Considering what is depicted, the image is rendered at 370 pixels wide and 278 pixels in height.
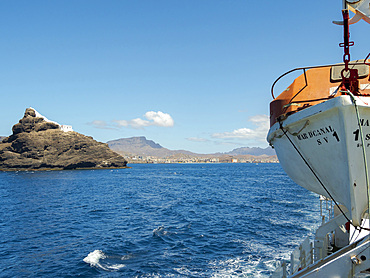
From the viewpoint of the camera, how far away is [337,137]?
681cm

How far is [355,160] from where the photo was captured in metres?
6.76

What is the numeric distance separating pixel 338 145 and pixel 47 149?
16979 cm

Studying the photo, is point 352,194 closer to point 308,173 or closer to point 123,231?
point 308,173

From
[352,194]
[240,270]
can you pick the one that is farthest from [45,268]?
[352,194]

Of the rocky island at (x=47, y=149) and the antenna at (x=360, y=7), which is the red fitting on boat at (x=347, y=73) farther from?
the rocky island at (x=47, y=149)

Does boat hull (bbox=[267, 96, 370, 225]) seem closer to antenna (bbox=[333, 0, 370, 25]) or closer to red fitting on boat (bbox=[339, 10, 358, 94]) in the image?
red fitting on boat (bbox=[339, 10, 358, 94])

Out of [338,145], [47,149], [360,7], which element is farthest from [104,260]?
[47,149]

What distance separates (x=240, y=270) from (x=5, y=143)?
180868 millimetres

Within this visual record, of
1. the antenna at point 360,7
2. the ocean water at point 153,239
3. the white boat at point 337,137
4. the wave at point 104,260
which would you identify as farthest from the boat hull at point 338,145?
the wave at point 104,260

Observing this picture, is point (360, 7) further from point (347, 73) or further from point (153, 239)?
Answer: point (153, 239)

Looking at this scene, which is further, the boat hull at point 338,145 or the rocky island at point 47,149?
the rocky island at point 47,149

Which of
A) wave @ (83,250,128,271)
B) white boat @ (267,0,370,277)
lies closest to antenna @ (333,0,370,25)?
white boat @ (267,0,370,277)

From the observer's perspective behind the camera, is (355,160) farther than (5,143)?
No

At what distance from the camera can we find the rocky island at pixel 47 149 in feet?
493
